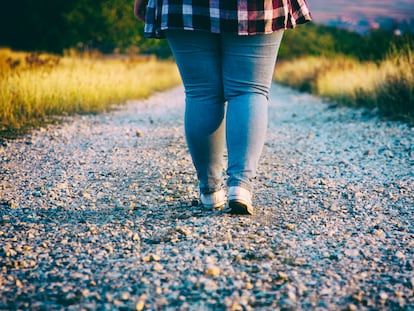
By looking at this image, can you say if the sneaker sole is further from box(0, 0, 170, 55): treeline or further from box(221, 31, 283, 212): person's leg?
box(0, 0, 170, 55): treeline

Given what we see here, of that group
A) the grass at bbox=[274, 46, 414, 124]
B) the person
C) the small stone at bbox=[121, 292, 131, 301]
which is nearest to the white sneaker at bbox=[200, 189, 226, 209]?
the person

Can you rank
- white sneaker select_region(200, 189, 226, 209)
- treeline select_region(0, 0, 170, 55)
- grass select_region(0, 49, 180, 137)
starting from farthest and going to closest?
treeline select_region(0, 0, 170, 55) < grass select_region(0, 49, 180, 137) < white sneaker select_region(200, 189, 226, 209)

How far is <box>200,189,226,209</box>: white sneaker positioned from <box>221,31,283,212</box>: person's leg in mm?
180

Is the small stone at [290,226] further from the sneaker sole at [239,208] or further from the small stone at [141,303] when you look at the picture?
the small stone at [141,303]

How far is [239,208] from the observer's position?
2344mm

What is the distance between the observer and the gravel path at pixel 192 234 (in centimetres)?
156

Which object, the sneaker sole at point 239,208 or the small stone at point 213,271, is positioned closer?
the small stone at point 213,271

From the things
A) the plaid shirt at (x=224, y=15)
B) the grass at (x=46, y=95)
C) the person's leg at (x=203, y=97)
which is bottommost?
the grass at (x=46, y=95)

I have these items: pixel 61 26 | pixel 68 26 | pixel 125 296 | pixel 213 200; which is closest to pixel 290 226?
pixel 213 200

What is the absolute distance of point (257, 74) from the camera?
230 centimetres

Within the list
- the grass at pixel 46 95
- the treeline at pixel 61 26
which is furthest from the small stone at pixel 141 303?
the treeline at pixel 61 26

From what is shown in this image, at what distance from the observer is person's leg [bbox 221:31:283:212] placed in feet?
7.41

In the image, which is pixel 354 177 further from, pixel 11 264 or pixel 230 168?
pixel 11 264

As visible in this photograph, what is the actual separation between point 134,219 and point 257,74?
92cm
